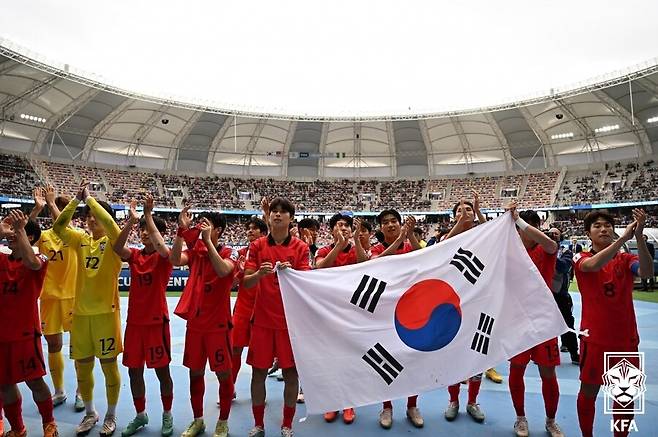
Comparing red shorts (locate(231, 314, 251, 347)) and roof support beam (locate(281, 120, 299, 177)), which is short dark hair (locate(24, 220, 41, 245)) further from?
roof support beam (locate(281, 120, 299, 177))

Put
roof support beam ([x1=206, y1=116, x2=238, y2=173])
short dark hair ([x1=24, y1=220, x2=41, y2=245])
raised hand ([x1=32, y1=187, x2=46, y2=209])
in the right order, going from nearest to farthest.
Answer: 1. short dark hair ([x1=24, y1=220, x2=41, y2=245])
2. raised hand ([x1=32, y1=187, x2=46, y2=209])
3. roof support beam ([x1=206, y1=116, x2=238, y2=173])

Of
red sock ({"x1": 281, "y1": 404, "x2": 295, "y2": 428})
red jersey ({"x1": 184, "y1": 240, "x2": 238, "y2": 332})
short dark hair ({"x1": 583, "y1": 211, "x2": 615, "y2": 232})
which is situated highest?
short dark hair ({"x1": 583, "y1": 211, "x2": 615, "y2": 232})

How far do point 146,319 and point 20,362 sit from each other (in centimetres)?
96

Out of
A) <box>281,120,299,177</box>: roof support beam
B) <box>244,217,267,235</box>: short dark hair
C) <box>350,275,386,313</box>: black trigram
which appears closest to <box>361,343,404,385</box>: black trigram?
<box>350,275,386,313</box>: black trigram

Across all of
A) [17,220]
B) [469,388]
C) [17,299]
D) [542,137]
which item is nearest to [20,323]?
[17,299]

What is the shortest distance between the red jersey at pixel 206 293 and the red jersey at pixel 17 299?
1.18m

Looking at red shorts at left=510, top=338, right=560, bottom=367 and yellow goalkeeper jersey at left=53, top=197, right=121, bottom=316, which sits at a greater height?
yellow goalkeeper jersey at left=53, top=197, right=121, bottom=316

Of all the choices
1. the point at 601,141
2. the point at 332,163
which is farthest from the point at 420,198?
the point at 601,141

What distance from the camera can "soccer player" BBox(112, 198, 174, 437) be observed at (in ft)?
11.7

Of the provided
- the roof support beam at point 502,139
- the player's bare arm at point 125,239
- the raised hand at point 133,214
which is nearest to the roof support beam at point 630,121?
the roof support beam at point 502,139

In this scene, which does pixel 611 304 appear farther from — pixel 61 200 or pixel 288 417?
pixel 61 200

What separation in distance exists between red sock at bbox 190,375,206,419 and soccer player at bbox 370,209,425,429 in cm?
164

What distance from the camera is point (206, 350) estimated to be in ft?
11.7

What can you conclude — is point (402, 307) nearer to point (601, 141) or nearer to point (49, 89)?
point (49, 89)
